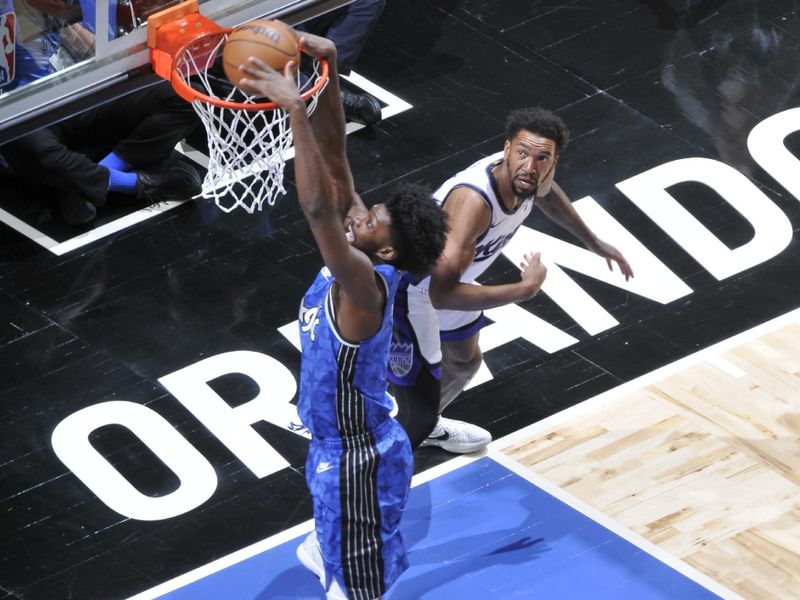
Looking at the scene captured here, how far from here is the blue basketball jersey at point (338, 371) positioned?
577 cm

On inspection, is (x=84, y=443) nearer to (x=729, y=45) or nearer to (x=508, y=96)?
(x=508, y=96)

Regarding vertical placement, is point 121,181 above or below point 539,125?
below

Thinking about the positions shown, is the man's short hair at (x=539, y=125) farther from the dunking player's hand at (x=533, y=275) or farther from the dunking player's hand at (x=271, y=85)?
the dunking player's hand at (x=271, y=85)

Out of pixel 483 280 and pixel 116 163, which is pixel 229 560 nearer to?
pixel 483 280

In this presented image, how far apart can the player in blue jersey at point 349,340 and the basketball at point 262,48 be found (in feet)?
0.27

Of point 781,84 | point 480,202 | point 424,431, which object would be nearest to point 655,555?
point 424,431

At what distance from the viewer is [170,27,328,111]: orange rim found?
6141mm

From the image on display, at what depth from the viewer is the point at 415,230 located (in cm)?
569

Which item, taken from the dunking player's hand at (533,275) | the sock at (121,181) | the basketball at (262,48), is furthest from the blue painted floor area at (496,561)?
the sock at (121,181)

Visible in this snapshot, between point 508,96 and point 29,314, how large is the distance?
312 cm

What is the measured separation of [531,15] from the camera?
416 inches

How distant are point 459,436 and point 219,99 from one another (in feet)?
6.61

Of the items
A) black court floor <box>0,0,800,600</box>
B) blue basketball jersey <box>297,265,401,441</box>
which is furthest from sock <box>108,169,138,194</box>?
blue basketball jersey <box>297,265,401,441</box>

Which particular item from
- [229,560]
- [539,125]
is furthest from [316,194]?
[229,560]
